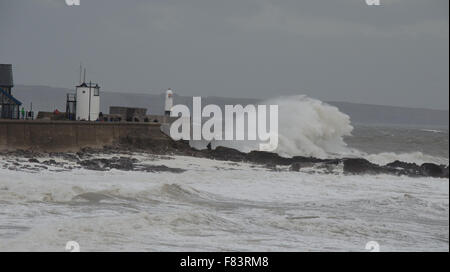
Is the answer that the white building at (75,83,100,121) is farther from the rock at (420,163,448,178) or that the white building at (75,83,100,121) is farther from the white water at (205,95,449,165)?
the rock at (420,163,448,178)

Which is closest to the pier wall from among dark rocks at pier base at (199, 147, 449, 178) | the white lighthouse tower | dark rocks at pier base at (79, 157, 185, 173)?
dark rocks at pier base at (199, 147, 449, 178)

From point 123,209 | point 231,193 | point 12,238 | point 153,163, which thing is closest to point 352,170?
point 153,163

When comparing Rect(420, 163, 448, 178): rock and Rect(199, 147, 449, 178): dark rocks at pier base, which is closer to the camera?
Rect(420, 163, 448, 178): rock

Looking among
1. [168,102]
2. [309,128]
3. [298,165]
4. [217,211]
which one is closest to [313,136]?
[309,128]

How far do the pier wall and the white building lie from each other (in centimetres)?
105

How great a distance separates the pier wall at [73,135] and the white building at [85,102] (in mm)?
1049

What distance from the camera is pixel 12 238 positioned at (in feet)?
24.8

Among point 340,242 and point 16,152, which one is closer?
point 340,242

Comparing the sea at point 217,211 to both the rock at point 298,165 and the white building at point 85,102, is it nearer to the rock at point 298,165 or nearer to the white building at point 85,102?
the rock at point 298,165

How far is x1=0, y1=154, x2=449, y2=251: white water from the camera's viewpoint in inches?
311

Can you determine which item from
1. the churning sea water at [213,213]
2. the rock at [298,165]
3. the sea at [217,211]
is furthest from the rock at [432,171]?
the rock at [298,165]

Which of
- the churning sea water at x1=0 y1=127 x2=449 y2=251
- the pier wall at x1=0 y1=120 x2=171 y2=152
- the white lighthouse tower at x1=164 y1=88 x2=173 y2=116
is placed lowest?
the churning sea water at x1=0 y1=127 x2=449 y2=251
